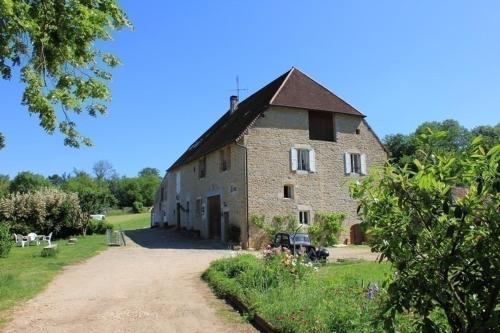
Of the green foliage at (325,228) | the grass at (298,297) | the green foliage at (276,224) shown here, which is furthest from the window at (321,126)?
the grass at (298,297)

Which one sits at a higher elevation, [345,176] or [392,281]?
[345,176]

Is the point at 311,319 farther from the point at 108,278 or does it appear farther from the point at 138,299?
the point at 108,278

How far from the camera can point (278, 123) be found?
1115 inches

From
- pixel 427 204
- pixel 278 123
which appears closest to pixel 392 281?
pixel 427 204

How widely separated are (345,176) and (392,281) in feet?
88.3

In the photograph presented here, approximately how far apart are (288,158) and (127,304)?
19.2 meters

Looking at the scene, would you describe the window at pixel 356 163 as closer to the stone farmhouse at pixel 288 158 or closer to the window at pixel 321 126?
the stone farmhouse at pixel 288 158

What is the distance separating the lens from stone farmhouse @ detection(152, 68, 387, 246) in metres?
27.3

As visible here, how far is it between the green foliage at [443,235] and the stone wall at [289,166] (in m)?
23.3

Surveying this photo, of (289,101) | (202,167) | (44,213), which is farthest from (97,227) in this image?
(289,101)

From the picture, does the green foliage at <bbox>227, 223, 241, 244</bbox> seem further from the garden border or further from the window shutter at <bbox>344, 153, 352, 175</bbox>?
the garden border

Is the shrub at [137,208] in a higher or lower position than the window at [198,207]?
higher

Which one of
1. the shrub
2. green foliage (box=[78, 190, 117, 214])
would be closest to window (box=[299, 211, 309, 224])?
green foliage (box=[78, 190, 117, 214])

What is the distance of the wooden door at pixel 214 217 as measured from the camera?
30.6m
